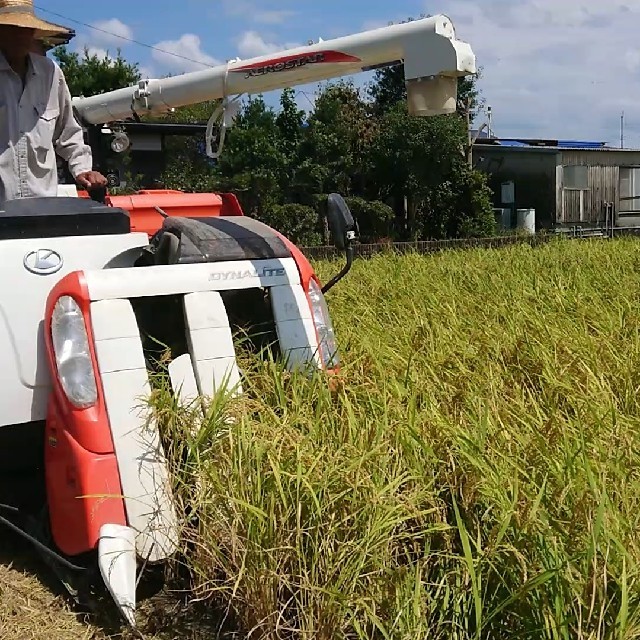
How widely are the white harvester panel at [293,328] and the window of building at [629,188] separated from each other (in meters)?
20.7

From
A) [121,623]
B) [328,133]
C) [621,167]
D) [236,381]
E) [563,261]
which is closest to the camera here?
[121,623]

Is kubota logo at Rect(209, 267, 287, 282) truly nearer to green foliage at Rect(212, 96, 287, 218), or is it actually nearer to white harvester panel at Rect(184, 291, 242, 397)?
white harvester panel at Rect(184, 291, 242, 397)

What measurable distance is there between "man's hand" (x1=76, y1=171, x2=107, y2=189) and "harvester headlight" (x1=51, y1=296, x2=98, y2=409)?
1.13 metres

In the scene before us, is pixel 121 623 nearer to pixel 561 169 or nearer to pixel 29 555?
pixel 29 555

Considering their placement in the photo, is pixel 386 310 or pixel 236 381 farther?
pixel 386 310

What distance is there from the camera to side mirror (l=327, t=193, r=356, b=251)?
9.98 ft

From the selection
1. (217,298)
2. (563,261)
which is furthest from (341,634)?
(563,261)

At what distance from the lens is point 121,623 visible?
232 cm

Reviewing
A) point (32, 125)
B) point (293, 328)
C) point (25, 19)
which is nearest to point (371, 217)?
point (32, 125)

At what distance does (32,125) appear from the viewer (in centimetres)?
345

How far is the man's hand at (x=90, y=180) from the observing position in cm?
359

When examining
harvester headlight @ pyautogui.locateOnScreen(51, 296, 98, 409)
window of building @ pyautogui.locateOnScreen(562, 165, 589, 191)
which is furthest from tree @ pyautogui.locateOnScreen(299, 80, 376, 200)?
harvester headlight @ pyautogui.locateOnScreen(51, 296, 98, 409)

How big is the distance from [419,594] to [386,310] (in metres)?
3.42

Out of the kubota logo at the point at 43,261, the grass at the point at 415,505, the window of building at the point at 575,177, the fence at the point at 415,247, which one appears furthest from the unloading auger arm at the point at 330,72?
the window of building at the point at 575,177
